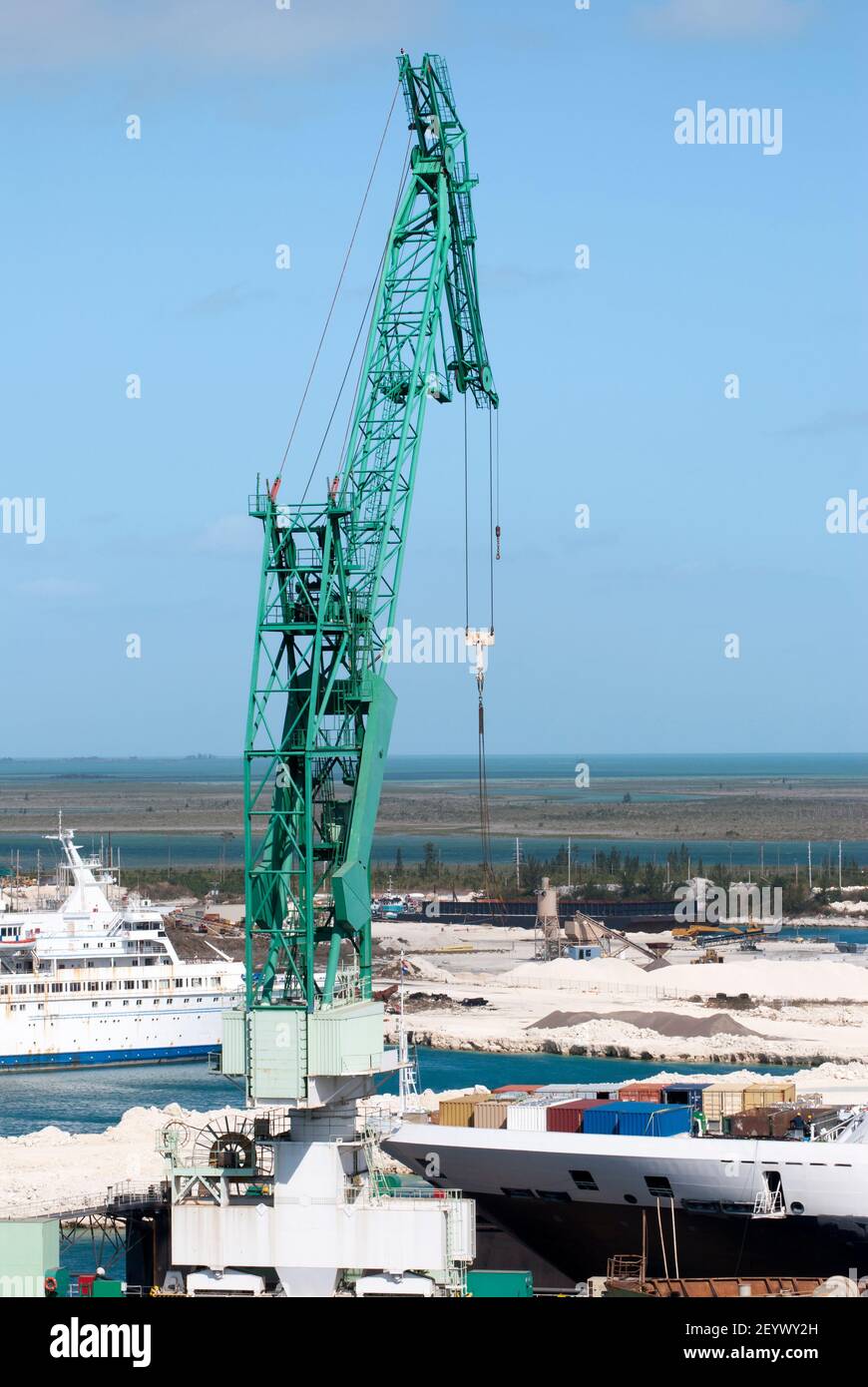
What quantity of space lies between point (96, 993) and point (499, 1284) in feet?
173

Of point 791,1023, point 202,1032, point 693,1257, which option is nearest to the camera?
point 693,1257

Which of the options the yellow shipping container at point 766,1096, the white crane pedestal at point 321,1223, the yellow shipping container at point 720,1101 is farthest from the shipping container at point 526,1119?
the white crane pedestal at point 321,1223

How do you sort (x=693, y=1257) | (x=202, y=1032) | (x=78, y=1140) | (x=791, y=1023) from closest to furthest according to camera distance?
(x=693, y=1257)
(x=78, y=1140)
(x=202, y=1032)
(x=791, y=1023)

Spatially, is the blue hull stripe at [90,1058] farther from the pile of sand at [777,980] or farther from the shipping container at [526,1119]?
the shipping container at [526,1119]

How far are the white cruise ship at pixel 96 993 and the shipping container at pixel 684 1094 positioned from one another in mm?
41174

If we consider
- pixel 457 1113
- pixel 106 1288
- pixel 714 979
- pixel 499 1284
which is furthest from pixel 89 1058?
pixel 499 1284

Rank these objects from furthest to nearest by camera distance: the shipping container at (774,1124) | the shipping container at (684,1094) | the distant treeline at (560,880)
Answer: the distant treeline at (560,880)
the shipping container at (684,1094)
the shipping container at (774,1124)

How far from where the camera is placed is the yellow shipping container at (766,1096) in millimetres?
47375

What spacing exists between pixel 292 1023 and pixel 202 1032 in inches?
2087

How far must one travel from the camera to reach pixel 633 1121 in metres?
44.9

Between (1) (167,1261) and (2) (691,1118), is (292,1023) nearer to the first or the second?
(1) (167,1261)

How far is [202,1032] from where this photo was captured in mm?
89438
